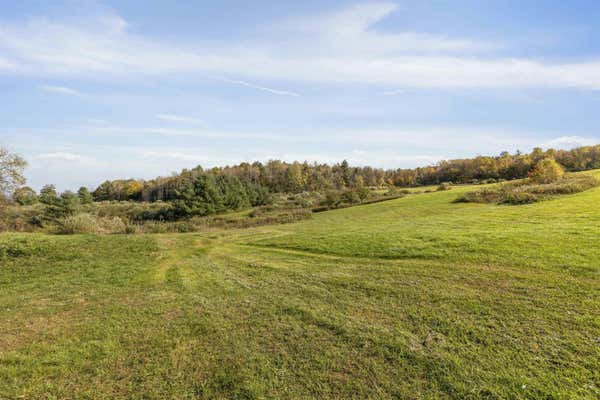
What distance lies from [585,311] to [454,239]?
6.06 metres

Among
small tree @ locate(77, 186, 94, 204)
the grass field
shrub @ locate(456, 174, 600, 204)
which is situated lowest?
the grass field

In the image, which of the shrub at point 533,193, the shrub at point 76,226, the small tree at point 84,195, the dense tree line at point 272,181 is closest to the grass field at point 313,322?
the shrub at point 76,226

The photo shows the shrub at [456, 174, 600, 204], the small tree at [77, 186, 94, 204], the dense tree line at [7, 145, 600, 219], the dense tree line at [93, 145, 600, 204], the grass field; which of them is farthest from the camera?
the dense tree line at [93, 145, 600, 204]

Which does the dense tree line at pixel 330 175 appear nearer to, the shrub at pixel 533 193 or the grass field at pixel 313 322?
the shrub at pixel 533 193

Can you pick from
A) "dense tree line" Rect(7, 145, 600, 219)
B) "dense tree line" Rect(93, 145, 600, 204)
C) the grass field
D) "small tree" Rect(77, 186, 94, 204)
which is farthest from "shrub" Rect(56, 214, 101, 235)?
"small tree" Rect(77, 186, 94, 204)

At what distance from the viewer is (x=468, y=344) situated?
199 inches

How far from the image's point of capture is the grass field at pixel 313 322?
430 cm

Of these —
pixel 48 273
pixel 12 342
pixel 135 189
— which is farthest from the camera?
pixel 135 189

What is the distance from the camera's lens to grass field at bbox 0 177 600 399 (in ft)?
14.1

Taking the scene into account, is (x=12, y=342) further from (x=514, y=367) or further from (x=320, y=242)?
(x=320, y=242)

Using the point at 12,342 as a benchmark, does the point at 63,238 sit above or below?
above

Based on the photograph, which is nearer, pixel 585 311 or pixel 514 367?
pixel 514 367

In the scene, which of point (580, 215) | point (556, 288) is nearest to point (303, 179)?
point (580, 215)

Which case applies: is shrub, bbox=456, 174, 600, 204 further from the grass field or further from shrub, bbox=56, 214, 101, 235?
shrub, bbox=56, 214, 101, 235
